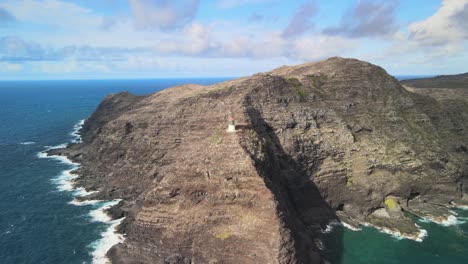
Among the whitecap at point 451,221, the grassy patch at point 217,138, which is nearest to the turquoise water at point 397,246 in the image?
the whitecap at point 451,221

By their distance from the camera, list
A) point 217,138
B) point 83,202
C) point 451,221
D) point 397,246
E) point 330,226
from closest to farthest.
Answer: point 217,138 < point 397,246 < point 330,226 < point 451,221 < point 83,202

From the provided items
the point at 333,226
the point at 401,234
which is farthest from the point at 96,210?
the point at 401,234

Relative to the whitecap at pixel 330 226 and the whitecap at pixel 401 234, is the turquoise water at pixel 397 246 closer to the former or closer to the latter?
the whitecap at pixel 401 234

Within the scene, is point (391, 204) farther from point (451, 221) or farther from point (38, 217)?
point (38, 217)

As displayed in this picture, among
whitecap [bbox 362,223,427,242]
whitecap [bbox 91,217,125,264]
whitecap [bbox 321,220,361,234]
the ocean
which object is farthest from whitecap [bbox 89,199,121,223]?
whitecap [bbox 362,223,427,242]

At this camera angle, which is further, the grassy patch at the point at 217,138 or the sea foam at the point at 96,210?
the sea foam at the point at 96,210

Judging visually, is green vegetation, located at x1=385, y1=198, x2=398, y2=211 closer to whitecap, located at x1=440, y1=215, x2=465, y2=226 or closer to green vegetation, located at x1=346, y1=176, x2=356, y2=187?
green vegetation, located at x1=346, y1=176, x2=356, y2=187

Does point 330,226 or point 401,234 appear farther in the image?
point 330,226
